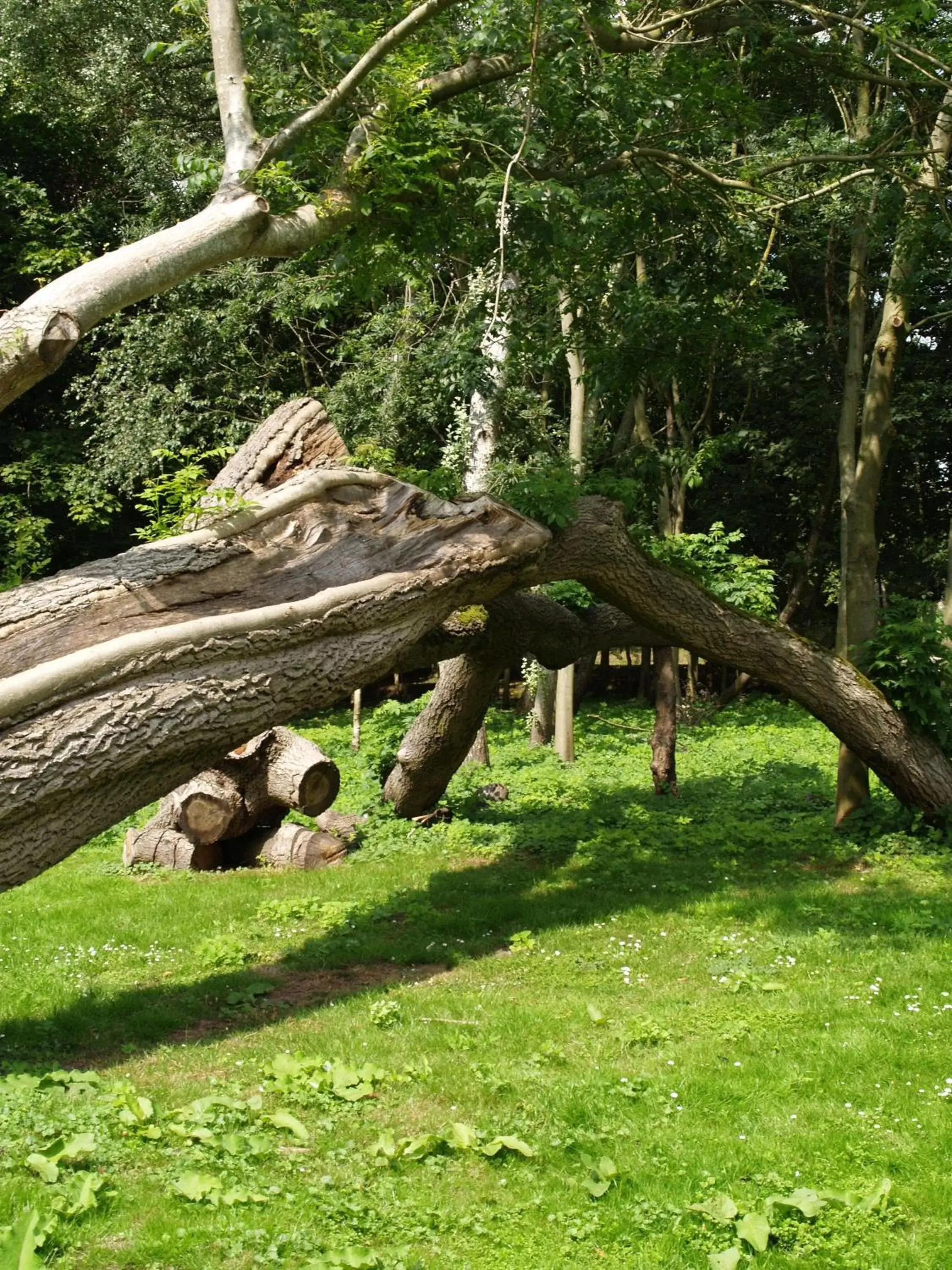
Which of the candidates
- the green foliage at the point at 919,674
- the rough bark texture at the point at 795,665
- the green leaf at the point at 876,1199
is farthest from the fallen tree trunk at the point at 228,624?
the green leaf at the point at 876,1199

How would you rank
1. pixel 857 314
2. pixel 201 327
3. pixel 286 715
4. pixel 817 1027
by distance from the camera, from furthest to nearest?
pixel 201 327 < pixel 857 314 < pixel 286 715 < pixel 817 1027

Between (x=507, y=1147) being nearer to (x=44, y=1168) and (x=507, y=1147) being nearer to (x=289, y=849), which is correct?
(x=44, y=1168)

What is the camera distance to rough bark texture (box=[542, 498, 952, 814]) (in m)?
10.4

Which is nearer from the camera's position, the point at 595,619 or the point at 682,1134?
the point at 682,1134

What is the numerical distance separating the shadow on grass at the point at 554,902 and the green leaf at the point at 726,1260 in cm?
339

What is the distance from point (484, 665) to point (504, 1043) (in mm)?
5240

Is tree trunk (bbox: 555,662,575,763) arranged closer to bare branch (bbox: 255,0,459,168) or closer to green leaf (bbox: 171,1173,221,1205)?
bare branch (bbox: 255,0,459,168)

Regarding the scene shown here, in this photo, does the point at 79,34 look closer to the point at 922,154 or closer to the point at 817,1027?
the point at 922,154

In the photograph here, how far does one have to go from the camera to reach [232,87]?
6895 millimetres

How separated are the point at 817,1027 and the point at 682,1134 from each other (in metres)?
1.65

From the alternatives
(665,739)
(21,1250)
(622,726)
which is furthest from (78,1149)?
(622,726)

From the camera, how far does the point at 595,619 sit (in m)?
11.8

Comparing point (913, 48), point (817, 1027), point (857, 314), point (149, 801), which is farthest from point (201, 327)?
point (817, 1027)

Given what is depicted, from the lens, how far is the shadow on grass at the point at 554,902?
7.11 metres
